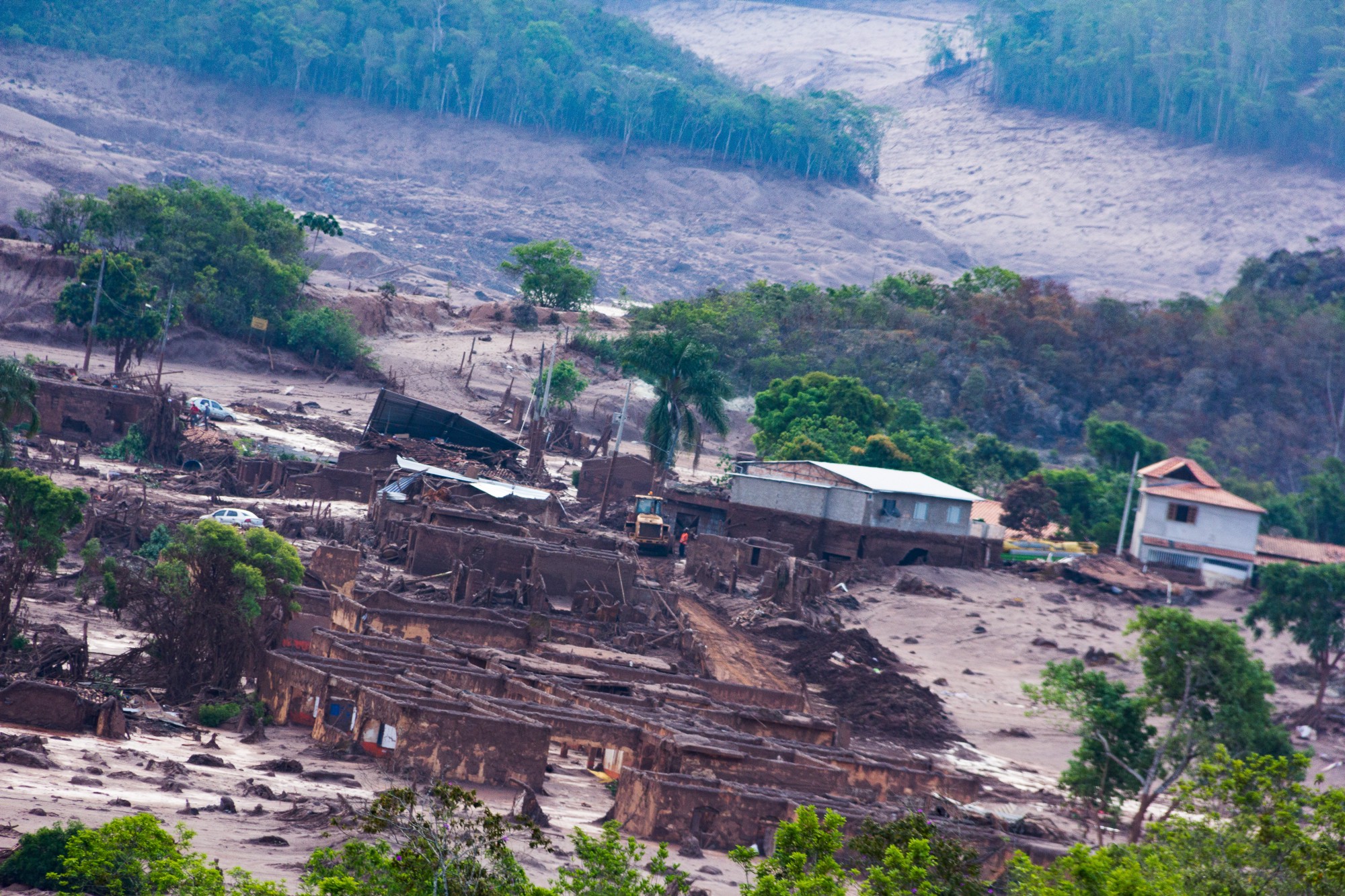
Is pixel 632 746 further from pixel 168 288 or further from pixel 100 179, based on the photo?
pixel 100 179

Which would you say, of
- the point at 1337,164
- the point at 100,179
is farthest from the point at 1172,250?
the point at 100,179

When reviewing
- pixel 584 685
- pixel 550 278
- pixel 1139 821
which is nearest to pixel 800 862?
pixel 1139 821

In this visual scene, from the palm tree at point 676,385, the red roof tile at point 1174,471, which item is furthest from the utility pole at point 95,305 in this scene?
the red roof tile at point 1174,471

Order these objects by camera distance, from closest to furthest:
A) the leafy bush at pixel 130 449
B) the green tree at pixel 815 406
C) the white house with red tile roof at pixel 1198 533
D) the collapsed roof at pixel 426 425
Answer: the leafy bush at pixel 130 449, the collapsed roof at pixel 426 425, the white house with red tile roof at pixel 1198 533, the green tree at pixel 815 406

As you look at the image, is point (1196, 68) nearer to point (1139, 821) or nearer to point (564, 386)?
point (564, 386)

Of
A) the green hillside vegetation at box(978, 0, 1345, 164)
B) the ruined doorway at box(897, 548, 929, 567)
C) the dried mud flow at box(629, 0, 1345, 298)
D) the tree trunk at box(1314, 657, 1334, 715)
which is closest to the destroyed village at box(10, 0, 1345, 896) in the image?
the ruined doorway at box(897, 548, 929, 567)

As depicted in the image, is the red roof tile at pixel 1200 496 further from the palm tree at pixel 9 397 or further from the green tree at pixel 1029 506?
the palm tree at pixel 9 397
